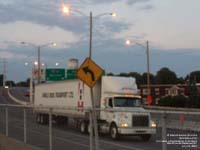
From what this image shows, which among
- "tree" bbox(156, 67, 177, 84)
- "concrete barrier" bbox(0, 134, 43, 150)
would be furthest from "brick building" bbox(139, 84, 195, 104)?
"concrete barrier" bbox(0, 134, 43, 150)

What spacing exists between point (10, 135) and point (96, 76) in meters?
6.45

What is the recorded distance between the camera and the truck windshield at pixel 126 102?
1020 inches

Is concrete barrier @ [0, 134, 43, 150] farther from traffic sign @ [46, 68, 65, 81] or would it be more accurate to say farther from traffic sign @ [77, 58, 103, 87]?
traffic sign @ [46, 68, 65, 81]

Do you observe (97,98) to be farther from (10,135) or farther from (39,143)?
(39,143)

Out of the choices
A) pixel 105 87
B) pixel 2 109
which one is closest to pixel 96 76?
pixel 2 109

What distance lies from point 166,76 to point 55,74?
229 feet

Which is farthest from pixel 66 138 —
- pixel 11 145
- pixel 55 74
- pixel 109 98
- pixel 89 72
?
pixel 55 74

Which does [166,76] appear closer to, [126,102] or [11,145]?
[126,102]

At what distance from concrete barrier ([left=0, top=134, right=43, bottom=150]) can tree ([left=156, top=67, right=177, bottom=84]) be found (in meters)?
→ 122

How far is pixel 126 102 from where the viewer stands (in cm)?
2611

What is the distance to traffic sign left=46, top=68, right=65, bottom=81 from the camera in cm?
7775

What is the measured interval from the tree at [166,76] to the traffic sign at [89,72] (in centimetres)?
12754

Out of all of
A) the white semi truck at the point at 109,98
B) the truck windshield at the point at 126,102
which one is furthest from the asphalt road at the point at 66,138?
the truck windshield at the point at 126,102

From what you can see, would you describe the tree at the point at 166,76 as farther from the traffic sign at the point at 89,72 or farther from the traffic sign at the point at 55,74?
the traffic sign at the point at 89,72
